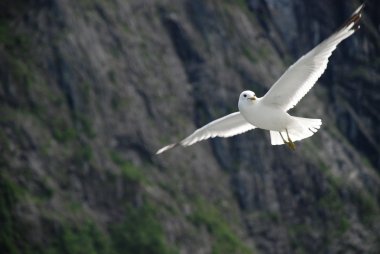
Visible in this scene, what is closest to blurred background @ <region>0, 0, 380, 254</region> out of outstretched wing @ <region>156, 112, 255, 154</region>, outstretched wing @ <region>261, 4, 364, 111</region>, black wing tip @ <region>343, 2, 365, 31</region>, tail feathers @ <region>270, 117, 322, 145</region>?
outstretched wing @ <region>156, 112, 255, 154</region>

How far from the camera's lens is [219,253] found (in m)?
58.0

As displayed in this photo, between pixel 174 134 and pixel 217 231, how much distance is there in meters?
6.50

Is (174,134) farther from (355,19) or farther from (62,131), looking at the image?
(355,19)

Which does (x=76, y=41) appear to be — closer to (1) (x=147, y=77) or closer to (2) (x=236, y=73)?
(1) (x=147, y=77)

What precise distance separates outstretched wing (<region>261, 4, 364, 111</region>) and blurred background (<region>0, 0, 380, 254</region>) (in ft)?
99.9

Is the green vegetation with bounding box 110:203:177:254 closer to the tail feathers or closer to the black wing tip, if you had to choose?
the tail feathers

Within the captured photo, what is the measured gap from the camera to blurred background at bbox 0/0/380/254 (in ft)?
182

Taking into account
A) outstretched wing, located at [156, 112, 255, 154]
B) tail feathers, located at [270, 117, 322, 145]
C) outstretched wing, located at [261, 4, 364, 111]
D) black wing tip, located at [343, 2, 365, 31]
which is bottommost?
tail feathers, located at [270, 117, 322, 145]

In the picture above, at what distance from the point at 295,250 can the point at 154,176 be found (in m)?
10.5

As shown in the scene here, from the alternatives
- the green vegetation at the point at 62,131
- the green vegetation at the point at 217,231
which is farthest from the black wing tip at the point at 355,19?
the green vegetation at the point at 217,231

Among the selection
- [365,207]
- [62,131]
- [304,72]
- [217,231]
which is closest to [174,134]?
[217,231]

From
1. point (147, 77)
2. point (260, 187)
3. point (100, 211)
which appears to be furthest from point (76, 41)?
point (260, 187)

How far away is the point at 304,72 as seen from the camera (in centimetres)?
2394

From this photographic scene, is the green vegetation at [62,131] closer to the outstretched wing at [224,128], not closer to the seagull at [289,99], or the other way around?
the outstretched wing at [224,128]
